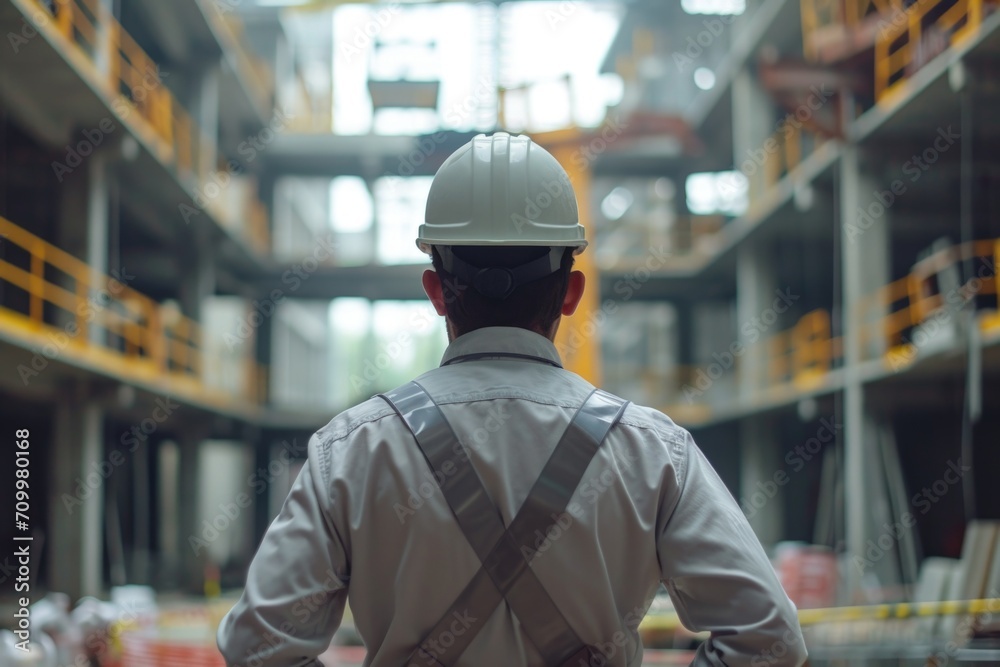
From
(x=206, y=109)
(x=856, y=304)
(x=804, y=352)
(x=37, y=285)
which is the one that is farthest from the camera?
(x=206, y=109)

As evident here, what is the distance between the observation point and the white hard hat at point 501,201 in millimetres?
1825

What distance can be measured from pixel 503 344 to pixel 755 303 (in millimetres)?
21461

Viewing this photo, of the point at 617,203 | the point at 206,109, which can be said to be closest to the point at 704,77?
the point at 617,203

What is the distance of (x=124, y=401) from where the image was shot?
14766mm

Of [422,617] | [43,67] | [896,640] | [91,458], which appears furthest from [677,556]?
[91,458]

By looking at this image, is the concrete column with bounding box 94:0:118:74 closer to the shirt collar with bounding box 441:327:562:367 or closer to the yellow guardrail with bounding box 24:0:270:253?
the yellow guardrail with bounding box 24:0:270:253

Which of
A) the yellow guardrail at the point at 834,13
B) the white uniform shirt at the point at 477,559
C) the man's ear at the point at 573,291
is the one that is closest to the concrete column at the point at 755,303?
the yellow guardrail at the point at 834,13

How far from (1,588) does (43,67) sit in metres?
8.69

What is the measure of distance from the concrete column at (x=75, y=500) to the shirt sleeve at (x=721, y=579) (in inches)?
523

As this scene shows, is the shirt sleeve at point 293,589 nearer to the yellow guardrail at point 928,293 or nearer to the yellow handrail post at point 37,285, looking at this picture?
the yellow guardrail at point 928,293

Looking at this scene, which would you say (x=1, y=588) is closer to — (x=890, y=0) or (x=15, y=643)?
(x=15, y=643)

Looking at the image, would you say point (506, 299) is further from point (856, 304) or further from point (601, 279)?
point (601, 279)

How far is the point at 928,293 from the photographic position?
15453 mm

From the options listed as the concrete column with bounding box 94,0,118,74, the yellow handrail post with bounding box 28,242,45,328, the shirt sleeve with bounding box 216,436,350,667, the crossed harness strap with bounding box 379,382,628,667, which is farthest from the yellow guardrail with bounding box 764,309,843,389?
the shirt sleeve with bounding box 216,436,350,667
